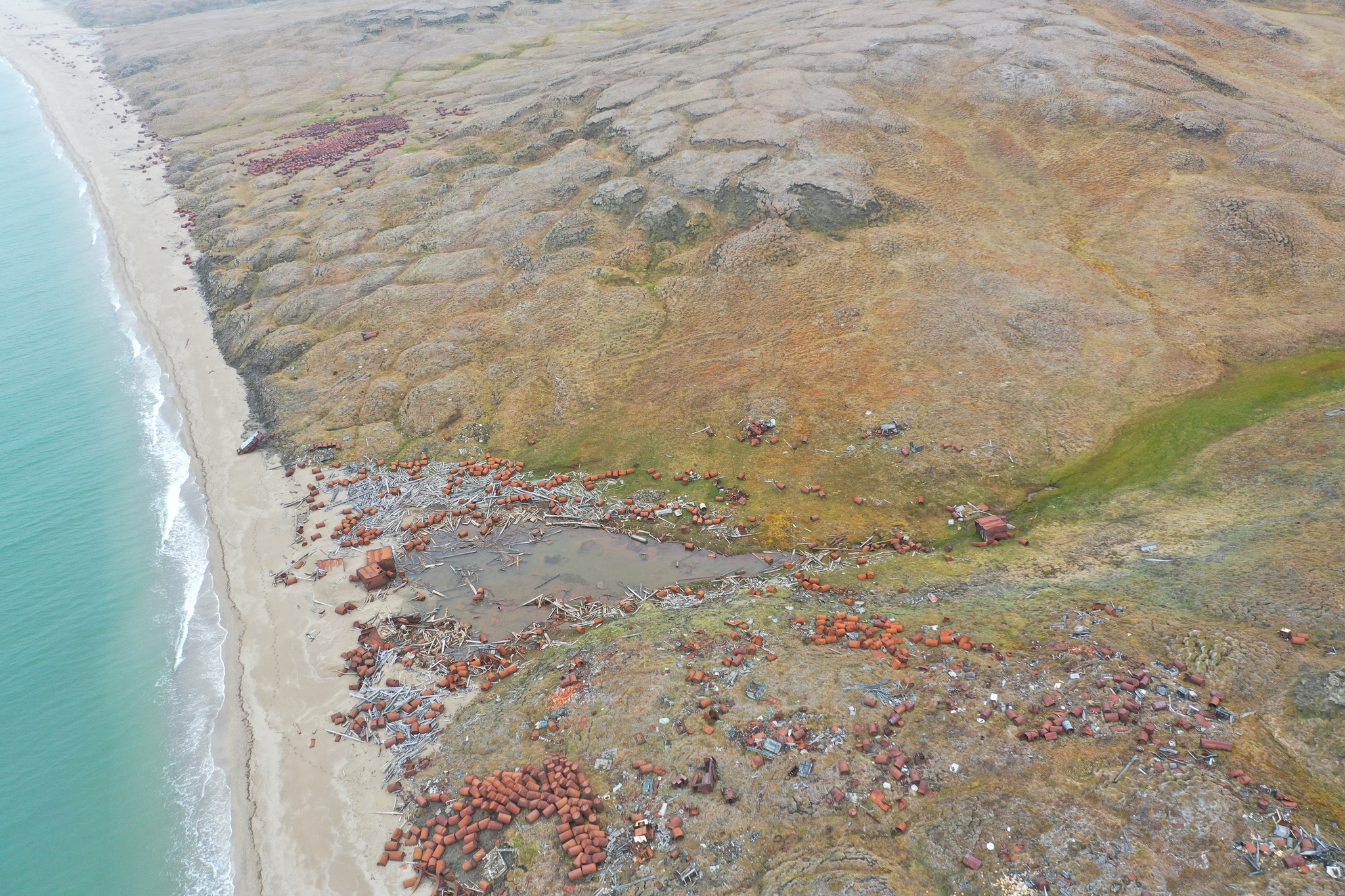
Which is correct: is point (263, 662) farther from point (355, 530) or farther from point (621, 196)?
point (621, 196)

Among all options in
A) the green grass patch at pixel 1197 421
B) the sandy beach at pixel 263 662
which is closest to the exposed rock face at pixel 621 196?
the sandy beach at pixel 263 662

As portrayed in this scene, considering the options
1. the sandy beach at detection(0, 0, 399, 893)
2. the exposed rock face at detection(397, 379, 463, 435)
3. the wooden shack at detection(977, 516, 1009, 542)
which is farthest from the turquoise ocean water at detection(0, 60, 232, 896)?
the wooden shack at detection(977, 516, 1009, 542)

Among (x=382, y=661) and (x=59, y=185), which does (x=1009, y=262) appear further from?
(x=59, y=185)

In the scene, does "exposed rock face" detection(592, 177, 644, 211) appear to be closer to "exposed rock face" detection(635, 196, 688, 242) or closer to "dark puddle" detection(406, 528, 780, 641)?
"exposed rock face" detection(635, 196, 688, 242)

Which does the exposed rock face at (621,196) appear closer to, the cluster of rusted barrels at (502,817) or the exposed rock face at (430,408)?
the exposed rock face at (430,408)

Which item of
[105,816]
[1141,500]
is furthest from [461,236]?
[1141,500]

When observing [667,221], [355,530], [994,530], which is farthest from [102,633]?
[667,221]
